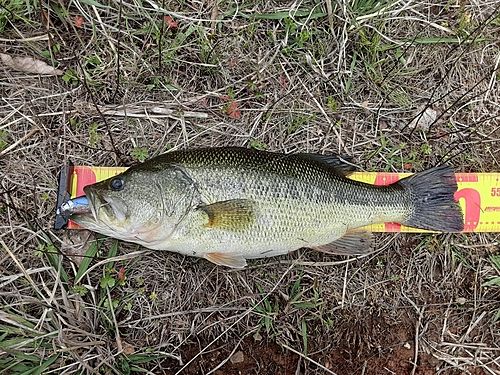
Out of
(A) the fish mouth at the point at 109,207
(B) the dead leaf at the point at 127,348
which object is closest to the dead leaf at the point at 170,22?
(A) the fish mouth at the point at 109,207

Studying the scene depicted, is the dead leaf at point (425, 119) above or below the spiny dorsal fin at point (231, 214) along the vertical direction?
above

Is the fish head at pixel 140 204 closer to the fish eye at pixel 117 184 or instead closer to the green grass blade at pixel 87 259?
the fish eye at pixel 117 184

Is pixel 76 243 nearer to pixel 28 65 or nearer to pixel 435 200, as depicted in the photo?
pixel 28 65

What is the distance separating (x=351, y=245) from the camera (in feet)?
12.9

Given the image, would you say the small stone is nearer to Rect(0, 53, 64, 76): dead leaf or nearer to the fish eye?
Answer: the fish eye

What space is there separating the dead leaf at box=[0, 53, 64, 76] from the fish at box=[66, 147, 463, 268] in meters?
1.16

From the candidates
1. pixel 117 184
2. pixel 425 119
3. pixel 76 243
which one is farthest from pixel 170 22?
pixel 425 119

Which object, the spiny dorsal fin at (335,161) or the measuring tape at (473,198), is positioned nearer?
the spiny dorsal fin at (335,161)

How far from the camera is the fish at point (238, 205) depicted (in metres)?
3.44

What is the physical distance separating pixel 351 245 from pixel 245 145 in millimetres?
1149

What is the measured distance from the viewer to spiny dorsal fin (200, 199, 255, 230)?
11.4ft

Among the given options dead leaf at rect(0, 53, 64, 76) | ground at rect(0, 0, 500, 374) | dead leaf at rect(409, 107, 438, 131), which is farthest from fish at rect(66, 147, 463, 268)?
dead leaf at rect(0, 53, 64, 76)

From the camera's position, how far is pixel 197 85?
4273 mm

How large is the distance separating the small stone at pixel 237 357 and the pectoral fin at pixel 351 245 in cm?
100
